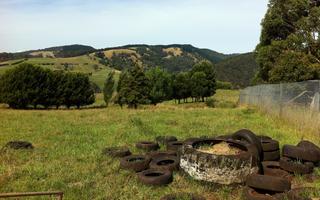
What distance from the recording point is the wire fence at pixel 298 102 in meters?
13.7

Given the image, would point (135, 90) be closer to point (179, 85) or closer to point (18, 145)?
point (179, 85)

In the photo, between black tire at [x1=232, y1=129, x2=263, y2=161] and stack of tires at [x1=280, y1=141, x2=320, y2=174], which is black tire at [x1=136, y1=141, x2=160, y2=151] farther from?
stack of tires at [x1=280, y1=141, x2=320, y2=174]

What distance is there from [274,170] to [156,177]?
2.84 m

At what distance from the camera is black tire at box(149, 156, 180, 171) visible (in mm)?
8703

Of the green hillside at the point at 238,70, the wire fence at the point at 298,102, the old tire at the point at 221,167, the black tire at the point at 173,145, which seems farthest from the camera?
the green hillside at the point at 238,70

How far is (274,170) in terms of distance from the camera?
8.42 meters

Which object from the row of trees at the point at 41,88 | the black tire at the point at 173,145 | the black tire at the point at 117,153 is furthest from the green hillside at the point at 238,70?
the black tire at the point at 117,153

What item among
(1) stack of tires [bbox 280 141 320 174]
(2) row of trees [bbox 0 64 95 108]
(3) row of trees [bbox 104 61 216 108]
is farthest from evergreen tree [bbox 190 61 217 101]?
(1) stack of tires [bbox 280 141 320 174]

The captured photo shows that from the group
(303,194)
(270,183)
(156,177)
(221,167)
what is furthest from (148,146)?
(303,194)

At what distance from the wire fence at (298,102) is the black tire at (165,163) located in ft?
21.1

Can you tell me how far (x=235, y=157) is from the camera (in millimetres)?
7727

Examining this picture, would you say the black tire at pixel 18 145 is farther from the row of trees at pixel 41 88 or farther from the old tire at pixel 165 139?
the row of trees at pixel 41 88

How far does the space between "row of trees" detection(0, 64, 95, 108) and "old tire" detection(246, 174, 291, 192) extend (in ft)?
139

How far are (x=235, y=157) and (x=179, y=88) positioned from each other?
62534 millimetres
